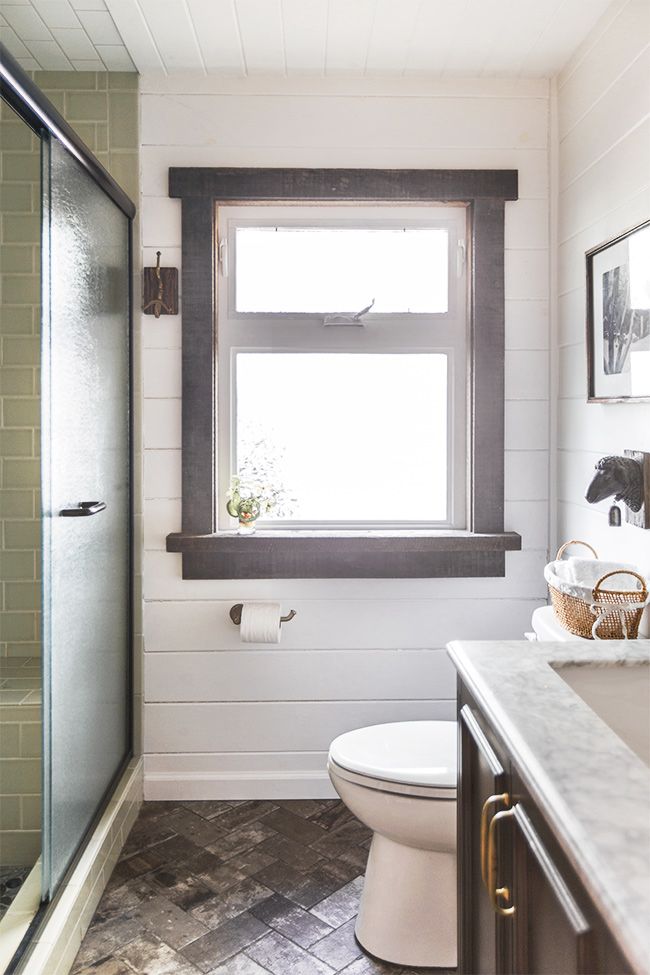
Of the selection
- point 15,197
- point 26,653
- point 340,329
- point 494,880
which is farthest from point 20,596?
point 494,880

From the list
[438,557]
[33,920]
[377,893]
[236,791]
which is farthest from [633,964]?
[236,791]

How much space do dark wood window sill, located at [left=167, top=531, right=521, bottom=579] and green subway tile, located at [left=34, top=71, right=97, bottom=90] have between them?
1.44m

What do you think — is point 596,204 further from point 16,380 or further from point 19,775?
point 19,775

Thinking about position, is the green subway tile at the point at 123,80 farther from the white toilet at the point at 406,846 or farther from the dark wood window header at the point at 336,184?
the white toilet at the point at 406,846

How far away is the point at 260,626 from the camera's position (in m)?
2.38

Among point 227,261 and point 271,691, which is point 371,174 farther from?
point 271,691

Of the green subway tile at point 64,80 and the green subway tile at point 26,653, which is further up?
the green subway tile at point 64,80

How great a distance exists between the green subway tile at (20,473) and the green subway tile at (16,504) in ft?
0.09

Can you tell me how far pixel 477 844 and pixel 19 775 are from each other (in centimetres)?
137

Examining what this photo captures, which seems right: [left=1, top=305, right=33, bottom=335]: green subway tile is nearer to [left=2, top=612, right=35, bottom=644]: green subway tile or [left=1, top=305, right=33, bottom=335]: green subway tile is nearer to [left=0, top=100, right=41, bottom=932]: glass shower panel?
[left=0, top=100, right=41, bottom=932]: glass shower panel

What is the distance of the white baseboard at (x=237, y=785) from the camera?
98.1 inches

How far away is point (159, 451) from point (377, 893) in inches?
56.1

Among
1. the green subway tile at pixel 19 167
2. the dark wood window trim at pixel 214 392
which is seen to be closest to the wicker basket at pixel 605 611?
the dark wood window trim at pixel 214 392

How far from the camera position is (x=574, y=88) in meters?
2.30
